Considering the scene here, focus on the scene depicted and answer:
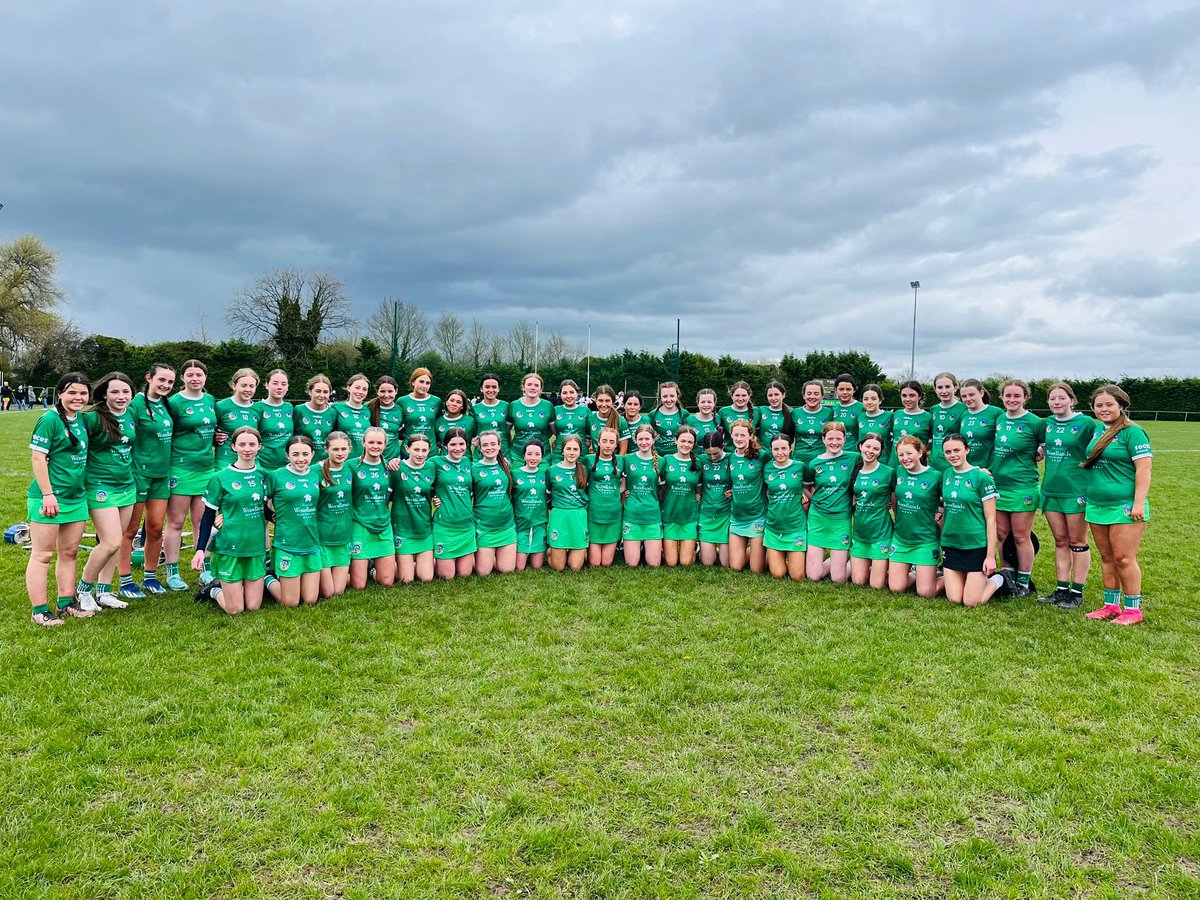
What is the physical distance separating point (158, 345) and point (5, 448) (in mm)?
15575

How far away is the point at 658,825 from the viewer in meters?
3.00

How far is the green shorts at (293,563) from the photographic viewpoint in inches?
A: 226

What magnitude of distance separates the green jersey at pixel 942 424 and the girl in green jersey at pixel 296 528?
569 cm

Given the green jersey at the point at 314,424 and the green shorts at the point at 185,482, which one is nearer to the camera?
the green shorts at the point at 185,482

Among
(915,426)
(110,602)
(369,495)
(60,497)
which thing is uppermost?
(915,426)

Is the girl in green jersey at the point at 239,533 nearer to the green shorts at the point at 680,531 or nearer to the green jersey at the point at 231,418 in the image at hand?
the green jersey at the point at 231,418

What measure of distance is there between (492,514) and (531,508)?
0.41 metres

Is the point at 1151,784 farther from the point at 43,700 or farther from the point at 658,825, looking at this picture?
the point at 43,700

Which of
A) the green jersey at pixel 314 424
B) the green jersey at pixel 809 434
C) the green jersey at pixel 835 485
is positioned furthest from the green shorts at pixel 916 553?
the green jersey at pixel 314 424

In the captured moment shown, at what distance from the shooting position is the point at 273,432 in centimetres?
681

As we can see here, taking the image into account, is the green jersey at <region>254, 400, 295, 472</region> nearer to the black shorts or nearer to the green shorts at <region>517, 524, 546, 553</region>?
the green shorts at <region>517, 524, 546, 553</region>

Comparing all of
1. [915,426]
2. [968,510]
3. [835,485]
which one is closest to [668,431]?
[835,485]

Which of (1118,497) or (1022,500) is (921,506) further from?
(1118,497)

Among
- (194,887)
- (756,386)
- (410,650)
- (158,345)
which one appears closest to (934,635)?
(410,650)
